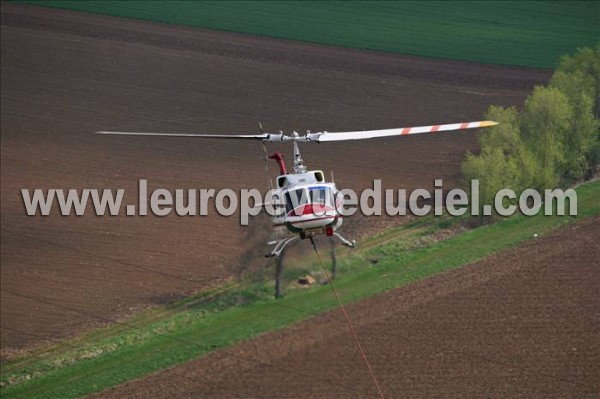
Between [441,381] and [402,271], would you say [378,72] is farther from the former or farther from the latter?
[441,381]

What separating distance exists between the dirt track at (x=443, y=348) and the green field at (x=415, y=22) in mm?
22639

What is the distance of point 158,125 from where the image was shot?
59.0m

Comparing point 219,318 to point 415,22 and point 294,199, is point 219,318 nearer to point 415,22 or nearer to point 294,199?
point 294,199

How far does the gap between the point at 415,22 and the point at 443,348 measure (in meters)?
30.7

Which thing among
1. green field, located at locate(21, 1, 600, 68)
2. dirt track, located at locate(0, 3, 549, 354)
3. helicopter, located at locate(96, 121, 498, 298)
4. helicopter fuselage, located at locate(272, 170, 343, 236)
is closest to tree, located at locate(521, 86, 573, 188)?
dirt track, located at locate(0, 3, 549, 354)

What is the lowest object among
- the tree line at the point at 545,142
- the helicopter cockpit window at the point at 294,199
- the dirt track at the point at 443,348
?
the dirt track at the point at 443,348

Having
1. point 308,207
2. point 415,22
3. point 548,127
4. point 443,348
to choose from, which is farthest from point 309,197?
point 415,22

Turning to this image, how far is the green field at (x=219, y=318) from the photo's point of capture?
4294cm

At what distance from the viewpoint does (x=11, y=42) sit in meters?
66.4

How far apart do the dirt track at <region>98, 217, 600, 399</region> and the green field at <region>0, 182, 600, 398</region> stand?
30.0 inches

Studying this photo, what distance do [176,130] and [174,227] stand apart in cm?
855

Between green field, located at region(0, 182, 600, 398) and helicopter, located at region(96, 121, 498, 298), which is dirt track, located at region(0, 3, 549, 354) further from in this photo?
helicopter, located at region(96, 121, 498, 298)

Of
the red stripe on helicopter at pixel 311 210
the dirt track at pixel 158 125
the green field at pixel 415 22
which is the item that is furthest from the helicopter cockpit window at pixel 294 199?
the green field at pixel 415 22

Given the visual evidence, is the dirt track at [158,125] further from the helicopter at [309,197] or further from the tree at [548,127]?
the helicopter at [309,197]
